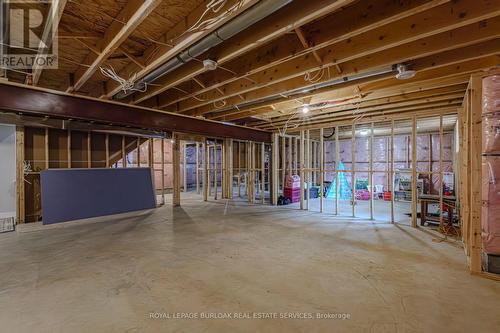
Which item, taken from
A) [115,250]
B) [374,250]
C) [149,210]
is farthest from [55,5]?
[149,210]

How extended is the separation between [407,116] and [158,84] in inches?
188

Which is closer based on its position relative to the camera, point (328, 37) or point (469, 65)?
point (328, 37)

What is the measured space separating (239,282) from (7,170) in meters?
5.88

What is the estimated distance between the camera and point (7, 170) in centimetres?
511

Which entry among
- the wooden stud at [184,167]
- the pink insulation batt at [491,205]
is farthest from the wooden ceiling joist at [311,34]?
the wooden stud at [184,167]

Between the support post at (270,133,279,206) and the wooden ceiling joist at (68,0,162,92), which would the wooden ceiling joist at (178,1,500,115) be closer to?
the wooden ceiling joist at (68,0,162,92)

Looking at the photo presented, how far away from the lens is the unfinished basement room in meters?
1.96

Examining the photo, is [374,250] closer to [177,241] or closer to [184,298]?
[184,298]

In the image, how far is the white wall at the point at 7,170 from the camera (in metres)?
5.09

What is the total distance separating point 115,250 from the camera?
3.33 meters

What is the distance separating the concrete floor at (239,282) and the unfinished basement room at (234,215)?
2cm

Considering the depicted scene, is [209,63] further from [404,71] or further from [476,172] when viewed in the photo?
[476,172]

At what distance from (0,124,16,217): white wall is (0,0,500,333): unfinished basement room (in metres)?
0.03

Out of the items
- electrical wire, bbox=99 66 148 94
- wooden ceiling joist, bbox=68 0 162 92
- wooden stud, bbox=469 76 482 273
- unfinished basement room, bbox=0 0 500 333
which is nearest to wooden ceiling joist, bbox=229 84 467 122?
unfinished basement room, bbox=0 0 500 333
